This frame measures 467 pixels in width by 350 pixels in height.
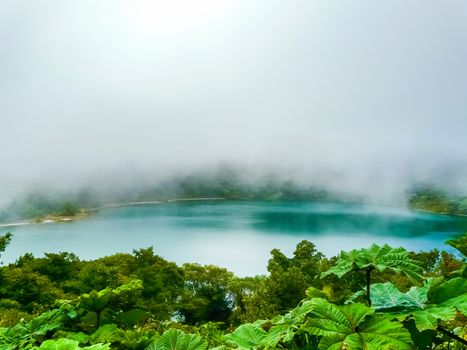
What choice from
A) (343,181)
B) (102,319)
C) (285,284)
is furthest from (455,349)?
(343,181)

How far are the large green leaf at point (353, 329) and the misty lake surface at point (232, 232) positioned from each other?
1304 inches

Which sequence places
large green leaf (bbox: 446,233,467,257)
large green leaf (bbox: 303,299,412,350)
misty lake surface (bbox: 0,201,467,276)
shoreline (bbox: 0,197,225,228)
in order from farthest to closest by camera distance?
shoreline (bbox: 0,197,225,228) → misty lake surface (bbox: 0,201,467,276) → large green leaf (bbox: 446,233,467,257) → large green leaf (bbox: 303,299,412,350)

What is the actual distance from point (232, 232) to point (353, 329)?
57.1m

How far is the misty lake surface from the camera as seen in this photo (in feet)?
147

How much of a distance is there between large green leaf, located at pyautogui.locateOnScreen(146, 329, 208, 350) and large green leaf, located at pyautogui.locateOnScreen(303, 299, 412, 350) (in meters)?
0.50

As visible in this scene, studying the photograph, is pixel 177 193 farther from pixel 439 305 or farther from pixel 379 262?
pixel 439 305

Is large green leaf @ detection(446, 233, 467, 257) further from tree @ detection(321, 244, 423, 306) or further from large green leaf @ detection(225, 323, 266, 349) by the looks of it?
large green leaf @ detection(225, 323, 266, 349)

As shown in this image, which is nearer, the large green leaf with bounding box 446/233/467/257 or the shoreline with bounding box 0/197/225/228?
the large green leaf with bounding box 446/233/467/257

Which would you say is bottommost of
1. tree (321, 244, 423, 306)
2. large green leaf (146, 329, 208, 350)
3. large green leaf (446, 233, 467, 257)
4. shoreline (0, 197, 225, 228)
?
shoreline (0, 197, 225, 228)

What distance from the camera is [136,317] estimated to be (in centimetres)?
239

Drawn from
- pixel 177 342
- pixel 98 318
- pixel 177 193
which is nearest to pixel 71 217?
pixel 177 193

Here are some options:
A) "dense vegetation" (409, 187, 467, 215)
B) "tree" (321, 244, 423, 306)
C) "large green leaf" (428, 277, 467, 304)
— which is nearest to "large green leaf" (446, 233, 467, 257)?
"tree" (321, 244, 423, 306)

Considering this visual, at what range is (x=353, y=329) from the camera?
150 centimetres

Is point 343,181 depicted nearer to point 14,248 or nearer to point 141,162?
point 141,162
